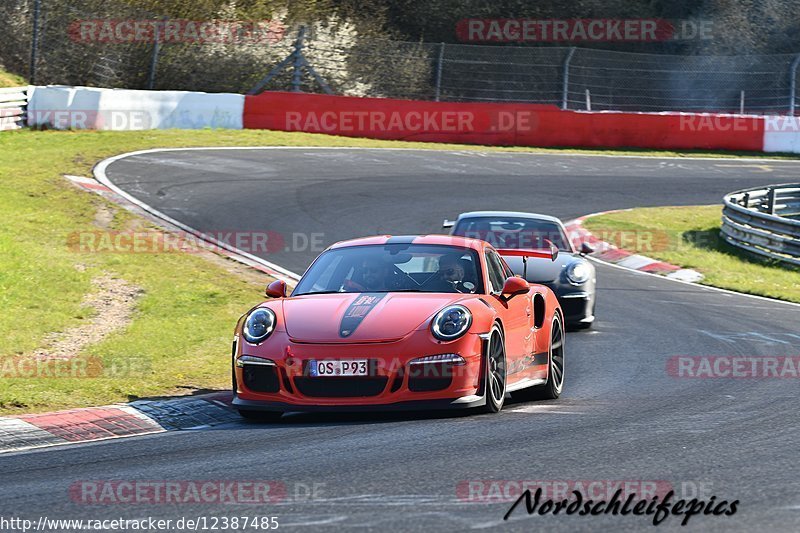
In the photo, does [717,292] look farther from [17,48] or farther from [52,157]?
[17,48]

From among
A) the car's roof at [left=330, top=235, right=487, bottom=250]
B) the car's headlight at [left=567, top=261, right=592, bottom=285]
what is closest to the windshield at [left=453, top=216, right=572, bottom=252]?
the car's headlight at [left=567, top=261, right=592, bottom=285]

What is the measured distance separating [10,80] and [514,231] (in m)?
21.8

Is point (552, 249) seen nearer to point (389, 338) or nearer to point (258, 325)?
point (258, 325)

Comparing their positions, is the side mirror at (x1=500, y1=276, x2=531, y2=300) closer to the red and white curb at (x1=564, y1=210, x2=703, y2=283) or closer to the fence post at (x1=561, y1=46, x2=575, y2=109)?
the red and white curb at (x1=564, y1=210, x2=703, y2=283)

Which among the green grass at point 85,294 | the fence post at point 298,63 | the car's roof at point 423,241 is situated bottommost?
the green grass at point 85,294

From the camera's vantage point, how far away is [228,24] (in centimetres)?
3659

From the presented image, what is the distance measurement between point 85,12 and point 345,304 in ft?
95.0

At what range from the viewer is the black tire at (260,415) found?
26.4ft

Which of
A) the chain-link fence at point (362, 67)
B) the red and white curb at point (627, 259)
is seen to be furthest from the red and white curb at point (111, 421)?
the chain-link fence at point (362, 67)

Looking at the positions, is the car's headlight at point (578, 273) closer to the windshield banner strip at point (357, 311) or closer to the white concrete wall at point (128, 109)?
the windshield banner strip at point (357, 311)

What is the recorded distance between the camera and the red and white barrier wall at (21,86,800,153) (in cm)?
2775

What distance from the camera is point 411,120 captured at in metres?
31.2

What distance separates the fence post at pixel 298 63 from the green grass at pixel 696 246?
39.2ft

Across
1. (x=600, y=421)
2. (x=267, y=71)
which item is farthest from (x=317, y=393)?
(x=267, y=71)
